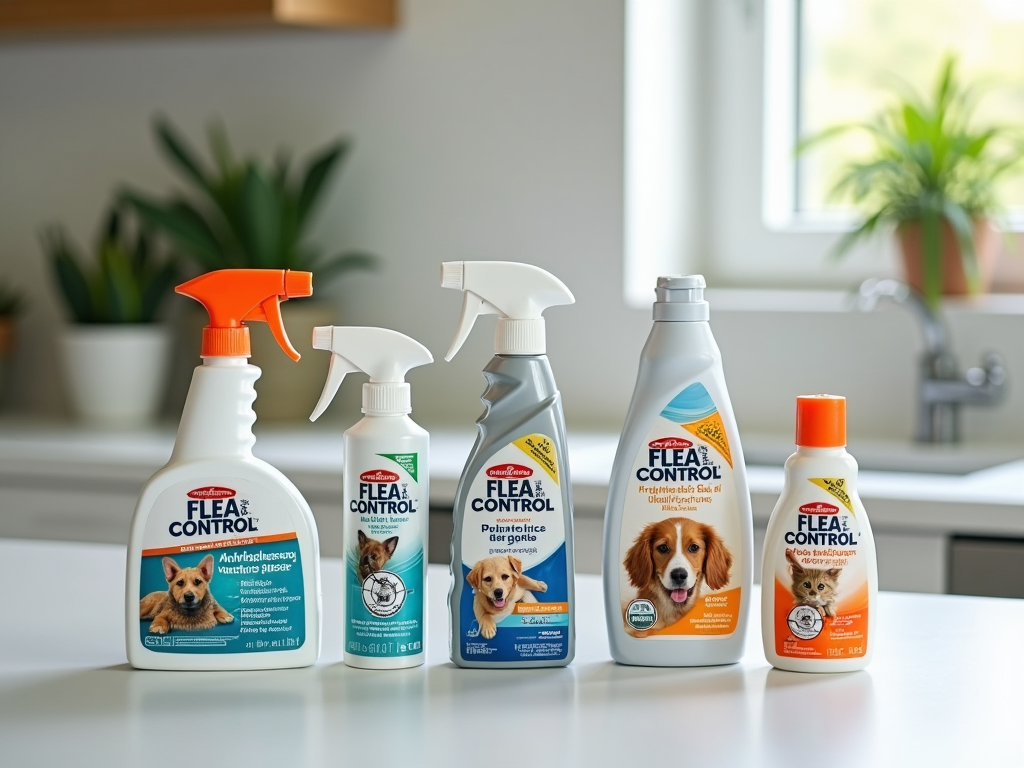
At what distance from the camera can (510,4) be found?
227 centimetres

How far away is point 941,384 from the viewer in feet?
6.59

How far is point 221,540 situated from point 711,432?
307 mm

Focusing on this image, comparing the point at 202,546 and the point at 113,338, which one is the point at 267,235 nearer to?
the point at 113,338

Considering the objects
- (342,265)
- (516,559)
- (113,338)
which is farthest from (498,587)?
(113,338)

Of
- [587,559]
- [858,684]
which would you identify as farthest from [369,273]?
[858,684]

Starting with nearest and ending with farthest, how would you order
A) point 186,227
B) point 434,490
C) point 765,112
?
point 434,490 → point 186,227 → point 765,112

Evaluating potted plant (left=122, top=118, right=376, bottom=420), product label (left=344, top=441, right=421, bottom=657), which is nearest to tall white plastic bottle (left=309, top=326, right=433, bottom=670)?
product label (left=344, top=441, right=421, bottom=657)

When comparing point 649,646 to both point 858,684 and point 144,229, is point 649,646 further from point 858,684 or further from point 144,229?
point 144,229

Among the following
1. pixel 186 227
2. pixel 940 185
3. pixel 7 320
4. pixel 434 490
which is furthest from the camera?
pixel 7 320

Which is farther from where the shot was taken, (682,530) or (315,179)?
(315,179)

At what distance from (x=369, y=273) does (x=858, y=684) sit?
5.75ft

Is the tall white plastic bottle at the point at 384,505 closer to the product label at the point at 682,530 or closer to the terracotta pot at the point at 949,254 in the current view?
the product label at the point at 682,530

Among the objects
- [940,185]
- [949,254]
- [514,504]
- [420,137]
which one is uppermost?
[420,137]

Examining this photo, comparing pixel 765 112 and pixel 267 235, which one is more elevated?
pixel 765 112
